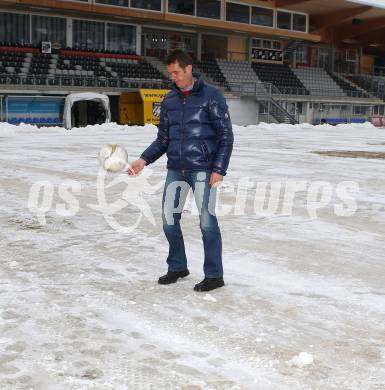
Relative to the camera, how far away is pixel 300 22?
44.2 metres

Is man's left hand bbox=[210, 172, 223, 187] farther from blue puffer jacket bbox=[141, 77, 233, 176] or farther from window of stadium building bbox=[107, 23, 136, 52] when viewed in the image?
window of stadium building bbox=[107, 23, 136, 52]

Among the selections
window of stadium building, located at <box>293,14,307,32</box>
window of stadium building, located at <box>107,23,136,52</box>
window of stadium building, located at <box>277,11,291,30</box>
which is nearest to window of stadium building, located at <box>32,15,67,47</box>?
window of stadium building, located at <box>107,23,136,52</box>

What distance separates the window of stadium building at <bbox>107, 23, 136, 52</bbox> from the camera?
3722 cm

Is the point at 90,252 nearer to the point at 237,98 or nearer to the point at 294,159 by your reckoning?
the point at 294,159

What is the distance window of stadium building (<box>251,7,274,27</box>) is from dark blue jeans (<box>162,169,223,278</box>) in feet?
126

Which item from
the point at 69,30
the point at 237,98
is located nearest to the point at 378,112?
the point at 237,98

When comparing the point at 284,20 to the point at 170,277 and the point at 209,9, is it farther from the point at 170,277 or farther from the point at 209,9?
the point at 170,277

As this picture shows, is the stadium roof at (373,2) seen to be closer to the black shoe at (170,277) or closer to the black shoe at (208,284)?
the black shoe at (170,277)

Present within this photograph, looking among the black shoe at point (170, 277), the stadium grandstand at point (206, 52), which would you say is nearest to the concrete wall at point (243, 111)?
the stadium grandstand at point (206, 52)

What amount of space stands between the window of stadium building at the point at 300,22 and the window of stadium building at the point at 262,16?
2.53 m

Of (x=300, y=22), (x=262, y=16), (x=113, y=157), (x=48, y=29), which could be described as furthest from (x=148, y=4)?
A: (x=113, y=157)

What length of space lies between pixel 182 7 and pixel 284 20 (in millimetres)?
9413

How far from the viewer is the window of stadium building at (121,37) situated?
37.2 m

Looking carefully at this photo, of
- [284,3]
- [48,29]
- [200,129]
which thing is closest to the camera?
[200,129]
